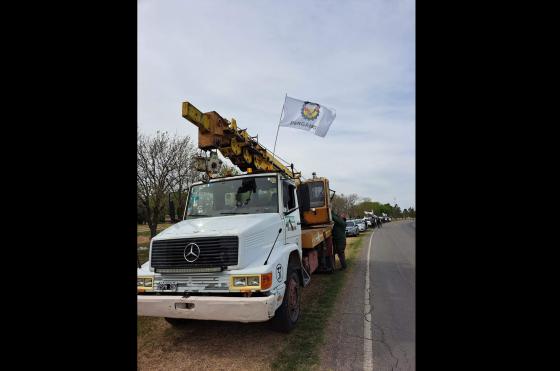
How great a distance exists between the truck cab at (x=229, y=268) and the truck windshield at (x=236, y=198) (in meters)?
0.02

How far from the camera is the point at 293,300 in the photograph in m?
4.53

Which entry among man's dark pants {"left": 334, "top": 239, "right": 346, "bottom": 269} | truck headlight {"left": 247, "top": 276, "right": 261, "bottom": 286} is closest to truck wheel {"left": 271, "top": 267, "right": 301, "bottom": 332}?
truck headlight {"left": 247, "top": 276, "right": 261, "bottom": 286}

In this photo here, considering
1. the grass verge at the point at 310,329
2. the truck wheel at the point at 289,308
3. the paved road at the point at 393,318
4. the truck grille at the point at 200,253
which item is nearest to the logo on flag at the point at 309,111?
the grass verge at the point at 310,329

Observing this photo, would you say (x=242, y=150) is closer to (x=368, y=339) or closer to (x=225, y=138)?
(x=225, y=138)

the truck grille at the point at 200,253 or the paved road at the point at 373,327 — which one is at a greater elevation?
the truck grille at the point at 200,253

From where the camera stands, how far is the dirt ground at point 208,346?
11.3ft

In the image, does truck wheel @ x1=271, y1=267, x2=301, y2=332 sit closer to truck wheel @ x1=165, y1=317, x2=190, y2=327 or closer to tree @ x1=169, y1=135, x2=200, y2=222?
truck wheel @ x1=165, y1=317, x2=190, y2=327

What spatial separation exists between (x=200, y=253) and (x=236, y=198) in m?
1.44

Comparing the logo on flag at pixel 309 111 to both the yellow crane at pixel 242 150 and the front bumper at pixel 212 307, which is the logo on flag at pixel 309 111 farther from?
the front bumper at pixel 212 307

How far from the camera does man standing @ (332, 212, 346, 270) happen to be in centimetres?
912
